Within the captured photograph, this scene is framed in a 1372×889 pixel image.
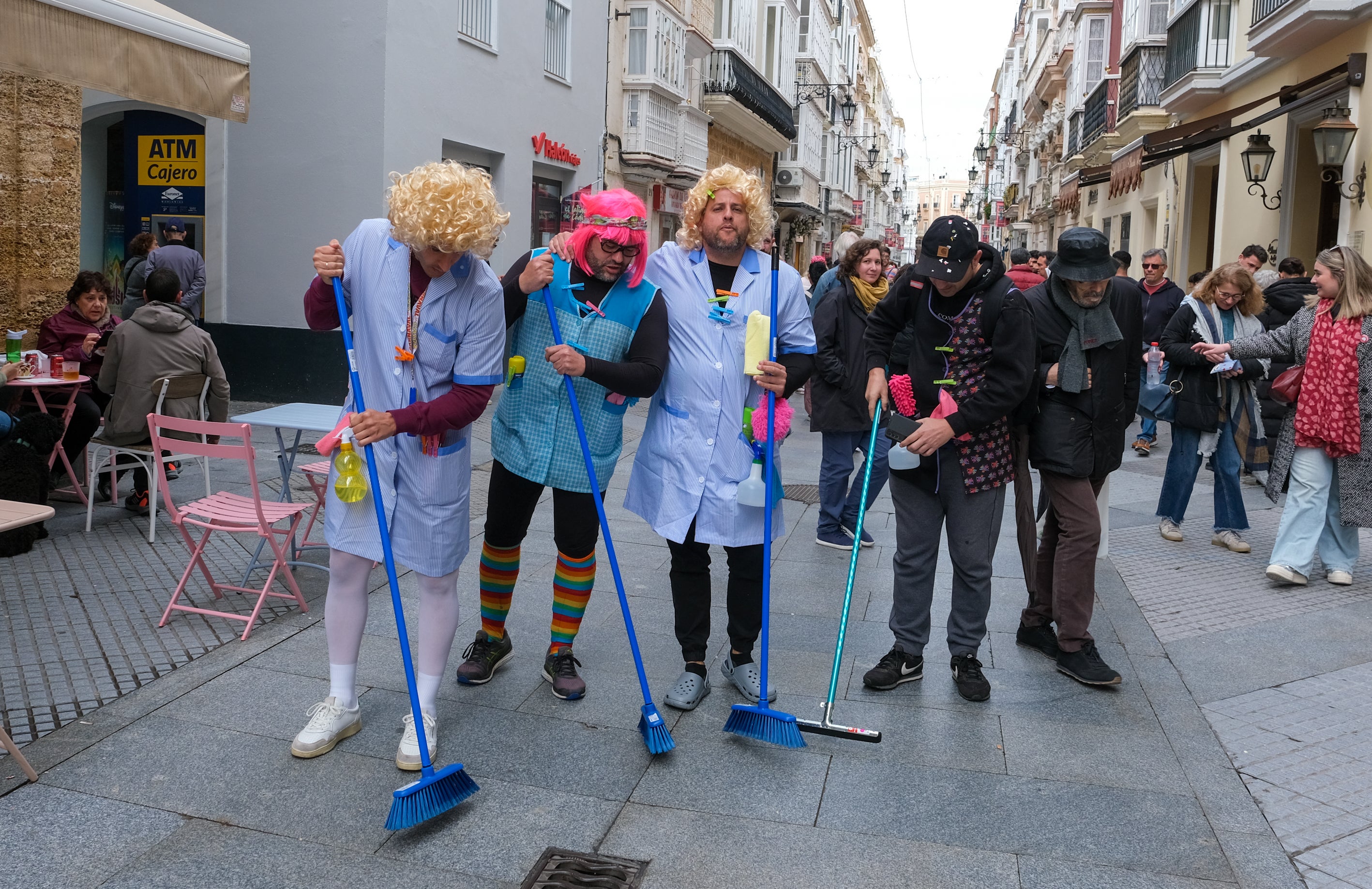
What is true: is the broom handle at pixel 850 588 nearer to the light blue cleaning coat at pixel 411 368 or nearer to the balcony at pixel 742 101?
the light blue cleaning coat at pixel 411 368

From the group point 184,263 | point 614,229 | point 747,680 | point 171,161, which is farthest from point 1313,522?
point 171,161

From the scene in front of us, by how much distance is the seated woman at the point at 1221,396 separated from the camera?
7.00m

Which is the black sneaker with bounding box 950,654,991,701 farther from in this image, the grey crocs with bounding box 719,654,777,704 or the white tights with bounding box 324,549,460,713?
the white tights with bounding box 324,549,460,713

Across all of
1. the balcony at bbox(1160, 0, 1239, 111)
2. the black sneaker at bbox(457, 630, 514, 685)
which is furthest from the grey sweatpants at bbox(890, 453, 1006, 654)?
the balcony at bbox(1160, 0, 1239, 111)

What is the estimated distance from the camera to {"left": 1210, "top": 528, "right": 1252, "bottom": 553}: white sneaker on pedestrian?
22.9ft

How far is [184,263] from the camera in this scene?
10.8 metres

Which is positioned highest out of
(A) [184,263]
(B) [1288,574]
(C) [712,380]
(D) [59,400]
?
(A) [184,263]

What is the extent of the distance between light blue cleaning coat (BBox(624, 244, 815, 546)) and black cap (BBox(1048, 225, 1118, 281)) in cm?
120

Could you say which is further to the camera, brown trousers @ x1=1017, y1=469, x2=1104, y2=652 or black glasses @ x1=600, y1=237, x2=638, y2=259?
brown trousers @ x1=1017, y1=469, x2=1104, y2=652

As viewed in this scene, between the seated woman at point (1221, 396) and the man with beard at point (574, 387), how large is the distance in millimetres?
4231

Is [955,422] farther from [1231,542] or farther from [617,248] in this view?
[1231,542]

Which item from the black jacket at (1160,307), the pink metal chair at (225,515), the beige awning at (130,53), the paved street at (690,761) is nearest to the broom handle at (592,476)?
the paved street at (690,761)

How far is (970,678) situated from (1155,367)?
13.9 ft

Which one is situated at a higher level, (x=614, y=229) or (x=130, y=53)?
(x=130, y=53)
